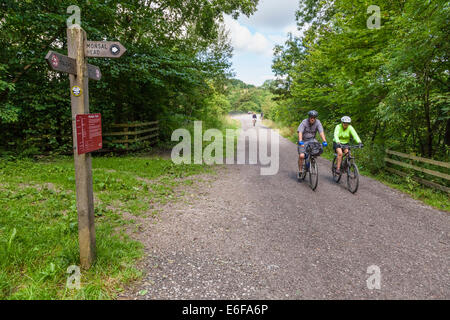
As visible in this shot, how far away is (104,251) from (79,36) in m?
2.72

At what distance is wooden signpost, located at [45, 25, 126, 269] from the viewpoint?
8.86 ft

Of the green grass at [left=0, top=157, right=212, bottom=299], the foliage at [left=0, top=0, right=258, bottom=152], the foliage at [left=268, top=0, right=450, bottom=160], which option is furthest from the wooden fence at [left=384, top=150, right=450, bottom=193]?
the foliage at [left=0, top=0, right=258, bottom=152]

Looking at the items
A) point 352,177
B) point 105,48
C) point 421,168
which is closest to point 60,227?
point 105,48

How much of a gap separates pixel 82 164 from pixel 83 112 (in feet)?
2.02

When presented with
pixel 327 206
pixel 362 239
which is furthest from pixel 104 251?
pixel 327 206

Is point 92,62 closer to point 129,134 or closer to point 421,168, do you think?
point 129,134

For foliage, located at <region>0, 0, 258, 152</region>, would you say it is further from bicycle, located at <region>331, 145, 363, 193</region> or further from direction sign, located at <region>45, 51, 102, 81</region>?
bicycle, located at <region>331, 145, 363, 193</region>

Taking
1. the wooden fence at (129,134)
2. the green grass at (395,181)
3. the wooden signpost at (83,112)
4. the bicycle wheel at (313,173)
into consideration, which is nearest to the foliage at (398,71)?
the green grass at (395,181)

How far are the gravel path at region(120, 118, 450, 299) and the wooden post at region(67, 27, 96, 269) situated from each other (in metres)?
0.80

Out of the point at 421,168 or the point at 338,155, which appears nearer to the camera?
the point at 421,168

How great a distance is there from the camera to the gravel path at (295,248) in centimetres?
286

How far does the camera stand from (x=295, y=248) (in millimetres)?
3777

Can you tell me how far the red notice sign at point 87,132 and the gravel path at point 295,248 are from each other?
173 centimetres

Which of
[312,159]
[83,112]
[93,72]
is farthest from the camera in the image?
[312,159]
